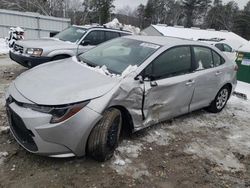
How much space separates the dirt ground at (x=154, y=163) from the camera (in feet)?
10.7

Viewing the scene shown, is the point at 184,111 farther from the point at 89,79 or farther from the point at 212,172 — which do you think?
the point at 89,79

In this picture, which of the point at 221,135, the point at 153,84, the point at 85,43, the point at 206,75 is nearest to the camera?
the point at 153,84

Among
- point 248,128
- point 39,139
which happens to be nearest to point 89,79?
point 39,139

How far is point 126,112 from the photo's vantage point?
12.8 ft

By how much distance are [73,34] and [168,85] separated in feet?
16.1

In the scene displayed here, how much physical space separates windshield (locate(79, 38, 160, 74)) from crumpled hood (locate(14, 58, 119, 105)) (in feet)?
1.20

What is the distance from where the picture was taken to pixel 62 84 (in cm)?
352

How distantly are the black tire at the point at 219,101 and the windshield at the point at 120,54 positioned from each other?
219 centimetres

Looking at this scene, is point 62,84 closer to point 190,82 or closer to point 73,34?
point 190,82

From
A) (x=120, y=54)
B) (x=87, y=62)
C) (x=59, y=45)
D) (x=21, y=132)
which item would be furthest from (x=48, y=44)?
(x=21, y=132)

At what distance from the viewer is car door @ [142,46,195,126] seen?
4.16 metres

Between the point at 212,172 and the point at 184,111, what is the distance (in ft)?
4.85

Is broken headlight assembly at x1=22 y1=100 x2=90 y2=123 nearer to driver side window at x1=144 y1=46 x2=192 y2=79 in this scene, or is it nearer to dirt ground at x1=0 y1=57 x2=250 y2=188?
dirt ground at x1=0 y1=57 x2=250 y2=188

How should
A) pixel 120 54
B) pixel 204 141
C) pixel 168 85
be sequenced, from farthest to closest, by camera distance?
pixel 204 141 → pixel 120 54 → pixel 168 85
